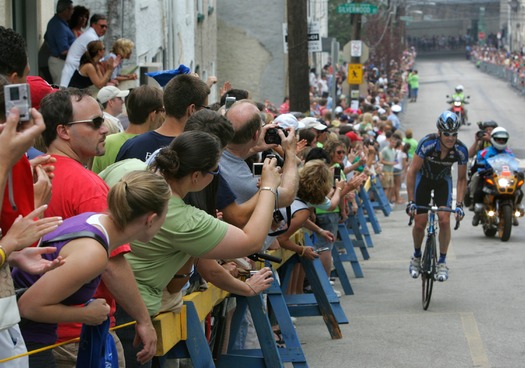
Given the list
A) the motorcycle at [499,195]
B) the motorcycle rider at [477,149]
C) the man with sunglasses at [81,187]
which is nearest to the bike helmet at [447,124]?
the motorcycle at [499,195]

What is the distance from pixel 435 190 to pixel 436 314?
2023mm

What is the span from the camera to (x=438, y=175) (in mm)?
13789

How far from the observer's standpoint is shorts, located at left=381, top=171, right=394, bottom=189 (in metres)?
28.0

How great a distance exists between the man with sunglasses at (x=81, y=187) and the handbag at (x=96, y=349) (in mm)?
277

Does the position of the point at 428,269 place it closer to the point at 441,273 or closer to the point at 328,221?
the point at 441,273

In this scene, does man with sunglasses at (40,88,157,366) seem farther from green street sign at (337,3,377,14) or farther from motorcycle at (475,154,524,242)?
green street sign at (337,3,377,14)

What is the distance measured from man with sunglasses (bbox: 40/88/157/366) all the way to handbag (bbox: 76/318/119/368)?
28 cm

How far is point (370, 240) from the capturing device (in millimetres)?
19422

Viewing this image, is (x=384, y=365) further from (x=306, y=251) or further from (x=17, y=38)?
(x=17, y=38)

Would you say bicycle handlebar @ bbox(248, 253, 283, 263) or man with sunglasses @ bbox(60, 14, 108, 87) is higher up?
man with sunglasses @ bbox(60, 14, 108, 87)

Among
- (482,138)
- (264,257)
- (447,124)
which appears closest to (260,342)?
(264,257)

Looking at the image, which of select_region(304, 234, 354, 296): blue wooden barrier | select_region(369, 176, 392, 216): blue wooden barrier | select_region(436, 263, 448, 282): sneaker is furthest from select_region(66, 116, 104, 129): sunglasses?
select_region(369, 176, 392, 216): blue wooden barrier

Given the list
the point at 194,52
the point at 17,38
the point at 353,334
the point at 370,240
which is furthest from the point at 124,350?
the point at 194,52

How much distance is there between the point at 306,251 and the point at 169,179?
179 inches
